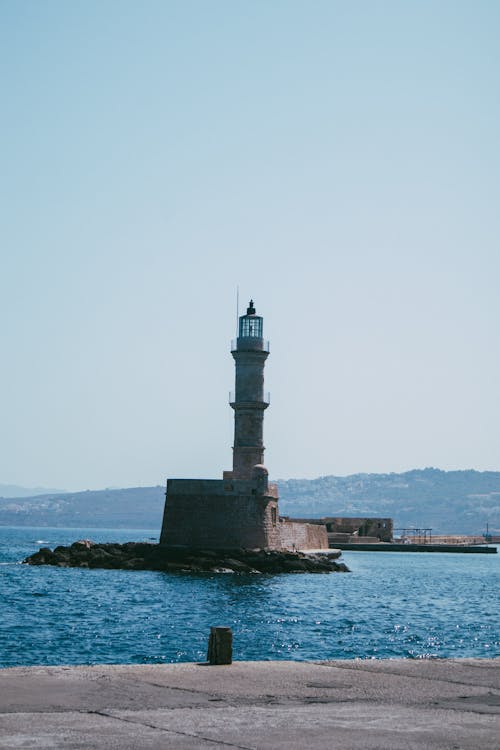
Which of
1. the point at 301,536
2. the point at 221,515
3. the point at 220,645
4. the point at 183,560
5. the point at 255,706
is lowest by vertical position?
the point at 255,706

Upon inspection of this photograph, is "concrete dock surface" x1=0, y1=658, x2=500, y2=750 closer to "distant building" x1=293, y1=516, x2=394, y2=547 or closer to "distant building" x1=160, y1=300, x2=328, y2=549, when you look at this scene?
"distant building" x1=160, y1=300, x2=328, y2=549

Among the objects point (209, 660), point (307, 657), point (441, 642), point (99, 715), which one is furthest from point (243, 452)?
point (99, 715)

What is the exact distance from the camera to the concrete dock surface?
9219 mm

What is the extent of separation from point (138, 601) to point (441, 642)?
41.8 feet

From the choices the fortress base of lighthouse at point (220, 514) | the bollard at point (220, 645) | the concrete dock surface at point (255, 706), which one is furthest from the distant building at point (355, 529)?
the concrete dock surface at point (255, 706)

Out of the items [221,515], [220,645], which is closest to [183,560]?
[221,515]

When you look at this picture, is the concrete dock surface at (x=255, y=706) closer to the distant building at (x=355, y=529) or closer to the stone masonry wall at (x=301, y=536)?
the stone masonry wall at (x=301, y=536)

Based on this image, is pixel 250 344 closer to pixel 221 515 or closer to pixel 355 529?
pixel 221 515

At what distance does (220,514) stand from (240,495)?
1.24 metres

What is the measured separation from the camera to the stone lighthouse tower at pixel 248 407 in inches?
2093

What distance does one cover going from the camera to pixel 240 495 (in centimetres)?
5059

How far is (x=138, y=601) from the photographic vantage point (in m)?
37.3

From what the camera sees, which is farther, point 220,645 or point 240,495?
point 240,495

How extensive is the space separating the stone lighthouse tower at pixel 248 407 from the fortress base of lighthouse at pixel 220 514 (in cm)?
183
